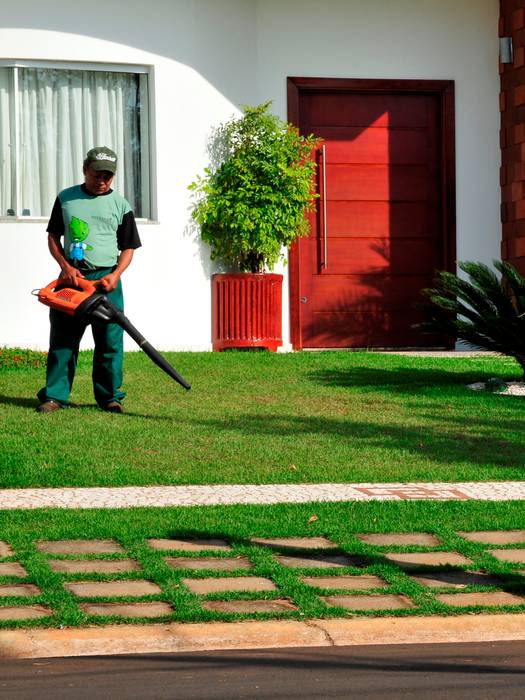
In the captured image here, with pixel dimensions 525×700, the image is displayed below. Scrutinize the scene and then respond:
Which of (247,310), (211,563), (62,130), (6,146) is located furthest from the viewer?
(62,130)

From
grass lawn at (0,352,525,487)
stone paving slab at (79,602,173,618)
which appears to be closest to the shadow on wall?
grass lawn at (0,352,525,487)

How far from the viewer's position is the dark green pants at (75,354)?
10.1m

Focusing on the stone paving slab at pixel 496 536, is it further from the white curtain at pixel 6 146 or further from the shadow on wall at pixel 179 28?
the shadow on wall at pixel 179 28

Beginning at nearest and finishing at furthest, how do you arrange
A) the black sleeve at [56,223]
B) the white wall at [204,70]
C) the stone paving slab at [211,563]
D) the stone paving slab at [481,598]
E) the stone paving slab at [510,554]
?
the stone paving slab at [481,598]
the stone paving slab at [211,563]
the stone paving slab at [510,554]
the black sleeve at [56,223]
the white wall at [204,70]

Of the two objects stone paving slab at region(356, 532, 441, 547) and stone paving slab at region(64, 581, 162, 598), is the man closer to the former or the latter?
stone paving slab at region(356, 532, 441, 547)

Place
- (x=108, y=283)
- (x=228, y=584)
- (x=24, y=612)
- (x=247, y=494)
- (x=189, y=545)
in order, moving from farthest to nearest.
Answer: (x=108, y=283) → (x=247, y=494) → (x=189, y=545) → (x=228, y=584) → (x=24, y=612)

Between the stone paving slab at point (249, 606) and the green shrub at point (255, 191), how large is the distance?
9.48 metres

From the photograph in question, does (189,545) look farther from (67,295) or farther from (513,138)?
(513,138)

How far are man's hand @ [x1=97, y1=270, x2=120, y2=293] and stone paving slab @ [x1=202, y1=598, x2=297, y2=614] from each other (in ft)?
16.4

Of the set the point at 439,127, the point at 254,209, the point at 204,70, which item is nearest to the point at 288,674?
the point at 254,209

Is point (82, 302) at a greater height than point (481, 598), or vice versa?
point (82, 302)

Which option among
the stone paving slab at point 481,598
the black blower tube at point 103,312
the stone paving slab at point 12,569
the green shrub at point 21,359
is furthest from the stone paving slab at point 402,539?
the green shrub at point 21,359

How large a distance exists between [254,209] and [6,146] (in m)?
2.76

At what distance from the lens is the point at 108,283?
995 centimetres
